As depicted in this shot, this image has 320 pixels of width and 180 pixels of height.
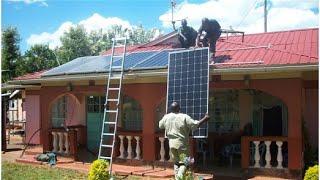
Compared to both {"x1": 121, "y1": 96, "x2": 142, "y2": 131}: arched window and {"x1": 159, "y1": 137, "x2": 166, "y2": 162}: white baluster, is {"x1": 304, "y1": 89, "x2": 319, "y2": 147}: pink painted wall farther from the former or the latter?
{"x1": 121, "y1": 96, "x2": 142, "y2": 131}: arched window

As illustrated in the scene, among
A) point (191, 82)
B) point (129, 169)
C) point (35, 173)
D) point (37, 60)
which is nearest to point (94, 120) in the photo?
point (35, 173)

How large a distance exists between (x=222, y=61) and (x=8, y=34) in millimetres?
26843

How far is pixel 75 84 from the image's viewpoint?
40.2 ft

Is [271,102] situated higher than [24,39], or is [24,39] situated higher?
[24,39]

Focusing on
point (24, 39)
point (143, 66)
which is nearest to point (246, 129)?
point (143, 66)

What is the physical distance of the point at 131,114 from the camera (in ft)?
42.8

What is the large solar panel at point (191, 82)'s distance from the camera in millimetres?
8633

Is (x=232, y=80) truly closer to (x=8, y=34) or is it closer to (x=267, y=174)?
(x=267, y=174)

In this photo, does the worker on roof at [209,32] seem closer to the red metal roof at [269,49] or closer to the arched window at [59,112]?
the red metal roof at [269,49]

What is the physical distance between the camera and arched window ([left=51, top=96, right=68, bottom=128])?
51.4 feet

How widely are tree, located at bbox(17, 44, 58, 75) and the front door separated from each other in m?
19.7

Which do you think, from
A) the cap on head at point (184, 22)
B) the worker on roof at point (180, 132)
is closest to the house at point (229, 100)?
the cap on head at point (184, 22)

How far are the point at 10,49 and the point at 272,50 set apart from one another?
27033 millimetres

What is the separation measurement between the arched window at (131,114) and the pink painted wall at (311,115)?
4616 millimetres
